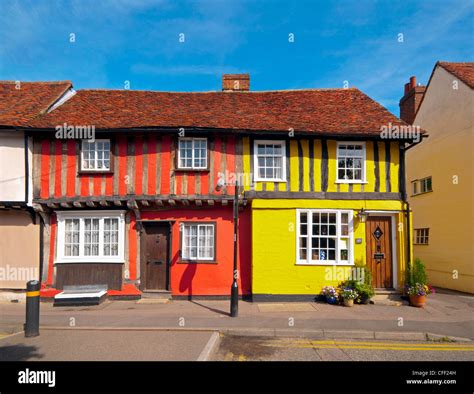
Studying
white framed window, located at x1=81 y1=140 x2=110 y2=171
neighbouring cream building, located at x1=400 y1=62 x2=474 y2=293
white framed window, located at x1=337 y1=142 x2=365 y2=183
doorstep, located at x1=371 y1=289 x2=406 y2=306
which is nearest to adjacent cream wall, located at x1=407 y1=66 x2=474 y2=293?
neighbouring cream building, located at x1=400 y1=62 x2=474 y2=293

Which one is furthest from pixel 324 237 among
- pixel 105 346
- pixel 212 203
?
pixel 105 346

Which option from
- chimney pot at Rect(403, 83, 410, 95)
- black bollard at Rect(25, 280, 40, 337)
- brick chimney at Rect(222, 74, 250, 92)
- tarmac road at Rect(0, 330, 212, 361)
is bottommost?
tarmac road at Rect(0, 330, 212, 361)

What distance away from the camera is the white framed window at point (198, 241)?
1027 centimetres

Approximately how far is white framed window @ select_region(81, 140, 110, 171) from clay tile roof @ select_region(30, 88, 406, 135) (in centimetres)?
67

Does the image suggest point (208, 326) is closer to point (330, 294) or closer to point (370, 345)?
point (370, 345)

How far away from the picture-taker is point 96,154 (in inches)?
406

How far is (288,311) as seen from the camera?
8562mm

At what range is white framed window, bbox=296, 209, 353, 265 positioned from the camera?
9.97 metres

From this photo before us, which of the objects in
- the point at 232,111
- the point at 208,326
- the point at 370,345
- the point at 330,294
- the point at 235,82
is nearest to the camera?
the point at 370,345

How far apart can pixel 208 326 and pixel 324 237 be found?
498cm

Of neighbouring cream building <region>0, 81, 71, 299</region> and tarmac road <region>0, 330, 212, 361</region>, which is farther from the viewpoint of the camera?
neighbouring cream building <region>0, 81, 71, 299</region>

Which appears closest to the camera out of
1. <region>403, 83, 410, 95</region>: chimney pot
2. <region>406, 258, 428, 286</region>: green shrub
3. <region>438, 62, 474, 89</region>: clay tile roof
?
<region>406, 258, 428, 286</region>: green shrub

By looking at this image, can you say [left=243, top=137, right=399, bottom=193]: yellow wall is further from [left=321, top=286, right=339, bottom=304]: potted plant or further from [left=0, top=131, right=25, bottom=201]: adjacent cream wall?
[left=0, top=131, right=25, bottom=201]: adjacent cream wall

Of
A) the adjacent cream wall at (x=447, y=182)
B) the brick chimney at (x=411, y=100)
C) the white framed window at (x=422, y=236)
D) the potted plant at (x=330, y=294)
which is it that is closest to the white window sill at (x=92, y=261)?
the potted plant at (x=330, y=294)
